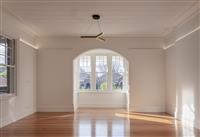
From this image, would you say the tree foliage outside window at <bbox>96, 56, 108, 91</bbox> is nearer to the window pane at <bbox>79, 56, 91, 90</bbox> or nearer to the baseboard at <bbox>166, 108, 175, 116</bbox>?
the window pane at <bbox>79, 56, 91, 90</bbox>

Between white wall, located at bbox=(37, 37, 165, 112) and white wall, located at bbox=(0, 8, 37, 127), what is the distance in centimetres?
49

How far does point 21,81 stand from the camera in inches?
300

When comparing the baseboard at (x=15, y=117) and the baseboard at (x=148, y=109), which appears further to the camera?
the baseboard at (x=148, y=109)

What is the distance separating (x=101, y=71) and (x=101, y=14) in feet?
17.6

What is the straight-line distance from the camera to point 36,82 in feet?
30.9

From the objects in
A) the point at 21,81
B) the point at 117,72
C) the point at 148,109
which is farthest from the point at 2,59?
the point at 117,72

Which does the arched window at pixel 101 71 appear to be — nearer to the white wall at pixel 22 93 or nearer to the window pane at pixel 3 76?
the white wall at pixel 22 93

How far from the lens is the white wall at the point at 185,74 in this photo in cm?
604

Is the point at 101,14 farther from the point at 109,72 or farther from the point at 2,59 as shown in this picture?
the point at 109,72

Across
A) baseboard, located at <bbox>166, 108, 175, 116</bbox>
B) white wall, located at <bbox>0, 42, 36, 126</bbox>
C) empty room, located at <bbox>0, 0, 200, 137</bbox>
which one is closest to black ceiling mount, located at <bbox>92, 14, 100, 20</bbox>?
empty room, located at <bbox>0, 0, 200, 137</bbox>

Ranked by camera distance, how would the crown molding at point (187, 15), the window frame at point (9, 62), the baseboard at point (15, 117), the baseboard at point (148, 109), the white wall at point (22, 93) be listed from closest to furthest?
the crown molding at point (187, 15) < the baseboard at point (15, 117) < the white wall at point (22, 93) < the window frame at point (9, 62) < the baseboard at point (148, 109)

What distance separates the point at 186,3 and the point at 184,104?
2710 millimetres

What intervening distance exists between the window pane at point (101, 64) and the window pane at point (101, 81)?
219 millimetres

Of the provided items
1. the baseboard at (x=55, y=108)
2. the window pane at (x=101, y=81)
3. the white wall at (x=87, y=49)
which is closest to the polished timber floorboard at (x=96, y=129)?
the baseboard at (x=55, y=108)
